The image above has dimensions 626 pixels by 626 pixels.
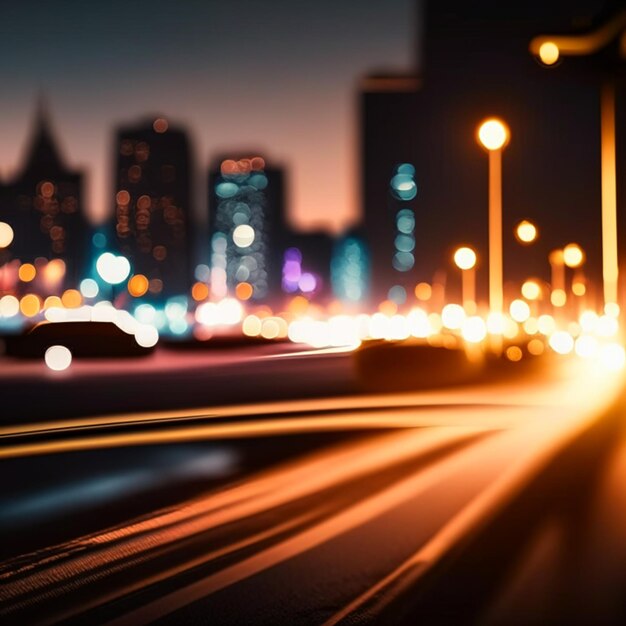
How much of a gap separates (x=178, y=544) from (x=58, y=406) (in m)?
14.6

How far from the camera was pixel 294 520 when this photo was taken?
33.6ft

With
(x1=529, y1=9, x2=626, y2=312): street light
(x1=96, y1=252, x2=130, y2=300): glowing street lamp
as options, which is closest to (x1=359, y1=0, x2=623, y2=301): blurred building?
(x1=96, y1=252, x2=130, y2=300): glowing street lamp

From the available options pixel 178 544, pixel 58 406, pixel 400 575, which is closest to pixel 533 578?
pixel 400 575

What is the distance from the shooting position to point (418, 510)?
10.9m

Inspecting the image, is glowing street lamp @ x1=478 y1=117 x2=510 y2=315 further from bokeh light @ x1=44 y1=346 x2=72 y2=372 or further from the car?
bokeh light @ x1=44 y1=346 x2=72 y2=372

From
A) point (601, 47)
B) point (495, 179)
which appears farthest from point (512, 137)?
point (601, 47)

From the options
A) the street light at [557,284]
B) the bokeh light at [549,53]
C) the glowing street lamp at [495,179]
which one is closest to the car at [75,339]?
the glowing street lamp at [495,179]

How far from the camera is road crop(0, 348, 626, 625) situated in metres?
7.03

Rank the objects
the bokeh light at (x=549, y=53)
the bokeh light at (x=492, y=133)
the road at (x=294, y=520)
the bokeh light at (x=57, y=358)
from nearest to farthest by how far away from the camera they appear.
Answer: the road at (x=294, y=520) → the bokeh light at (x=549, y=53) → the bokeh light at (x=492, y=133) → the bokeh light at (x=57, y=358)

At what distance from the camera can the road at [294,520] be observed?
7.03 m

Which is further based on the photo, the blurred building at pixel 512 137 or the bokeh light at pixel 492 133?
the blurred building at pixel 512 137

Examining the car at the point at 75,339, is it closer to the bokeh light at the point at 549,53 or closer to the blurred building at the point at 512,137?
the bokeh light at the point at 549,53

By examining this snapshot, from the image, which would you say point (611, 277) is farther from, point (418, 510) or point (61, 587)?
point (61, 587)

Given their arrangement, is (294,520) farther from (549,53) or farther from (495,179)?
(495,179)
